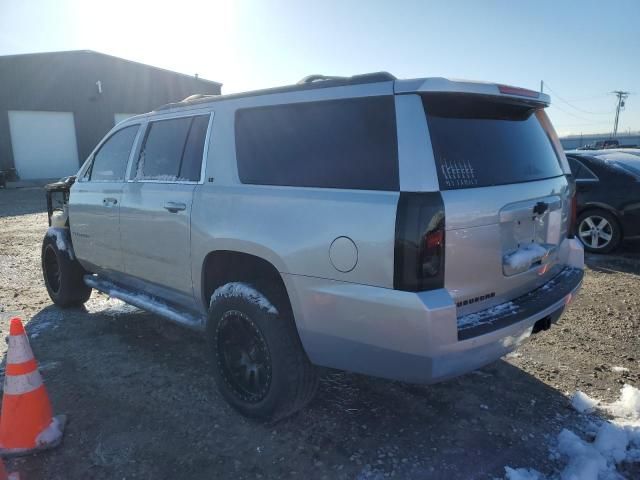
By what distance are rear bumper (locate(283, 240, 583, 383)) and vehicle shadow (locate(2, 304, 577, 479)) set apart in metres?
0.58

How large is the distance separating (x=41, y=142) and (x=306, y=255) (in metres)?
26.5

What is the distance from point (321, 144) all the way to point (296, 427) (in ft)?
5.68

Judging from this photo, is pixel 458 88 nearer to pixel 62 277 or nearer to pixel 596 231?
pixel 62 277

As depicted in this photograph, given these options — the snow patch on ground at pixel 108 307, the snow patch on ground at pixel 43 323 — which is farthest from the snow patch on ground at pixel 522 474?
the snow patch on ground at pixel 43 323

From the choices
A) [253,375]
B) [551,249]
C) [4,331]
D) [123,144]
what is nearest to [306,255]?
[253,375]

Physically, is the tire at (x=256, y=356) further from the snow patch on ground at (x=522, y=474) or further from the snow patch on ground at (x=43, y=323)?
the snow patch on ground at (x=43, y=323)

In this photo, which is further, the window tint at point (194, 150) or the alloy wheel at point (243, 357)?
the window tint at point (194, 150)

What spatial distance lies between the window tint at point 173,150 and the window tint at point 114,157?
35cm

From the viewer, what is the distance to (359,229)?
2.29 m

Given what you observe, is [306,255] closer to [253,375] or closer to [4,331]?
[253,375]

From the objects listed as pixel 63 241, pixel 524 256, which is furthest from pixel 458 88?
pixel 63 241

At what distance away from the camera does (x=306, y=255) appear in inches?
97.9

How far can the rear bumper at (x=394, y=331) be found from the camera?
2.17 metres

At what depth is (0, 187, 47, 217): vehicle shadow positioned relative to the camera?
14.2 meters
